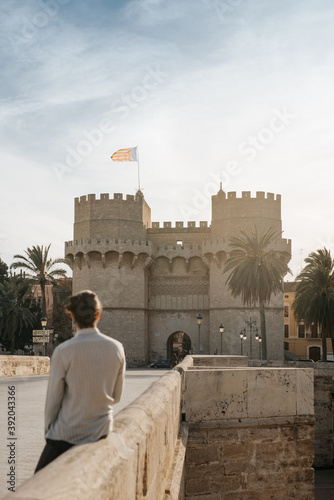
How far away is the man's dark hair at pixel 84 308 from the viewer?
353 cm

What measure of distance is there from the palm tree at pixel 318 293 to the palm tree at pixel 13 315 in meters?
21.3

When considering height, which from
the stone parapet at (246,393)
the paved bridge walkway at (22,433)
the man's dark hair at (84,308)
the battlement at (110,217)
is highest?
the battlement at (110,217)

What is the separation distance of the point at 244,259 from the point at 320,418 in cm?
1415

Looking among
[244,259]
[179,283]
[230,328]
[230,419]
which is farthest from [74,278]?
[230,419]

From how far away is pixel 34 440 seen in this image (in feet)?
22.6

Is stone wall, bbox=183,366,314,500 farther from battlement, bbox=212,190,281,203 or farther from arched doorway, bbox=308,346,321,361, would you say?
arched doorway, bbox=308,346,321,361

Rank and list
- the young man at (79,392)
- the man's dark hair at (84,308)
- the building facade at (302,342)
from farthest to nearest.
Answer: the building facade at (302,342), the man's dark hair at (84,308), the young man at (79,392)

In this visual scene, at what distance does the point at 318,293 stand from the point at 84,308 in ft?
103

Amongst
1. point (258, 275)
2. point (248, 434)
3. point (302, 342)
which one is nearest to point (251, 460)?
point (248, 434)

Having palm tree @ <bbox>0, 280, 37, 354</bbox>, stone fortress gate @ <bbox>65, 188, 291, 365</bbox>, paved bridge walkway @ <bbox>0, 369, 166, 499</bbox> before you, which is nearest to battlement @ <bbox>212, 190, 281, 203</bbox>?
stone fortress gate @ <bbox>65, 188, 291, 365</bbox>

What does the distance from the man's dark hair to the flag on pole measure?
127 ft

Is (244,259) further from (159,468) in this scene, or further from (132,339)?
(159,468)

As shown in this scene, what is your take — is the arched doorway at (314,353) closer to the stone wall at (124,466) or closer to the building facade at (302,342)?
the building facade at (302,342)

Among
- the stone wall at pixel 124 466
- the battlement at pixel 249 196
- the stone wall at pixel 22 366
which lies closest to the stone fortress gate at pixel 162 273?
the battlement at pixel 249 196
